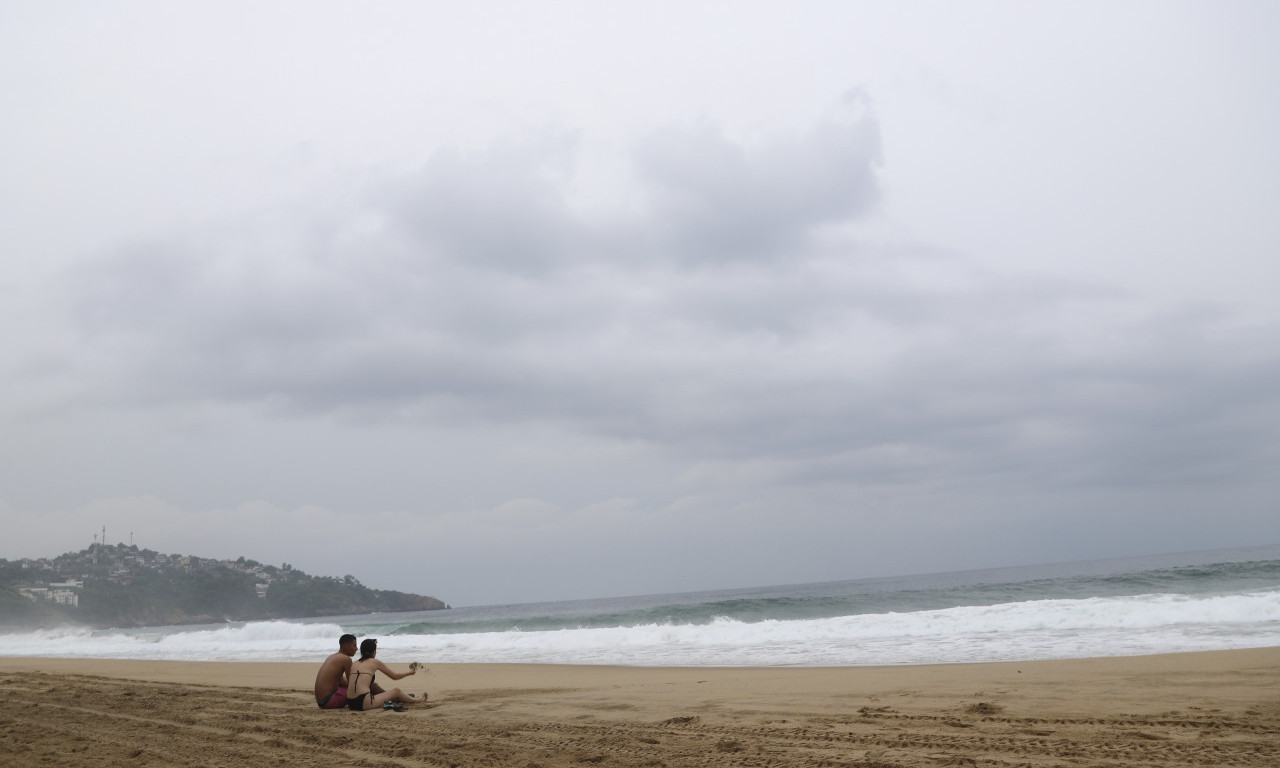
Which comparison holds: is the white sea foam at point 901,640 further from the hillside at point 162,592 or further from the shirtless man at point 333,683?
the hillside at point 162,592

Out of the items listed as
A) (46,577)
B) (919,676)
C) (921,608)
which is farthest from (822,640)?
(46,577)

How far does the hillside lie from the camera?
271 feet

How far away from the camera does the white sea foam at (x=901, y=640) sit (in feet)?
43.6

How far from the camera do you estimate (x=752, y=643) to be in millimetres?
17453

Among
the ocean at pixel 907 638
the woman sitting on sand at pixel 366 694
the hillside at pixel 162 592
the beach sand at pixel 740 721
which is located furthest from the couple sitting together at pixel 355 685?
the hillside at pixel 162 592

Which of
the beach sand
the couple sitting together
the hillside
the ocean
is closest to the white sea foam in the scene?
the ocean

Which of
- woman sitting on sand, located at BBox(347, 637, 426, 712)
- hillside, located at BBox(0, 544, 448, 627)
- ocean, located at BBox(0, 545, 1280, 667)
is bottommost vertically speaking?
hillside, located at BBox(0, 544, 448, 627)

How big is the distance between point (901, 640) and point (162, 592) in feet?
343

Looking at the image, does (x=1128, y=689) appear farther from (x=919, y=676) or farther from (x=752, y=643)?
(x=752, y=643)

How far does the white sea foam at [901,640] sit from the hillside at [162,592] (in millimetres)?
72970

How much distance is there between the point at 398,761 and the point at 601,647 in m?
13.7

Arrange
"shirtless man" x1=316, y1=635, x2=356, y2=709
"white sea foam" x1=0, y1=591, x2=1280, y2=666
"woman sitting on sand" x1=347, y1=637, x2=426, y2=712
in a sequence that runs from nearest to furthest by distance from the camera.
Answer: "woman sitting on sand" x1=347, y1=637, x2=426, y2=712
"shirtless man" x1=316, y1=635, x2=356, y2=709
"white sea foam" x1=0, y1=591, x2=1280, y2=666

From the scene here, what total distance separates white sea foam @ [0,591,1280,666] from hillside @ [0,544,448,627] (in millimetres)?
72970

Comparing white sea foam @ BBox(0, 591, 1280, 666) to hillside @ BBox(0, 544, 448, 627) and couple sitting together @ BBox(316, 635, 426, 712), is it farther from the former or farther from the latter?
hillside @ BBox(0, 544, 448, 627)
